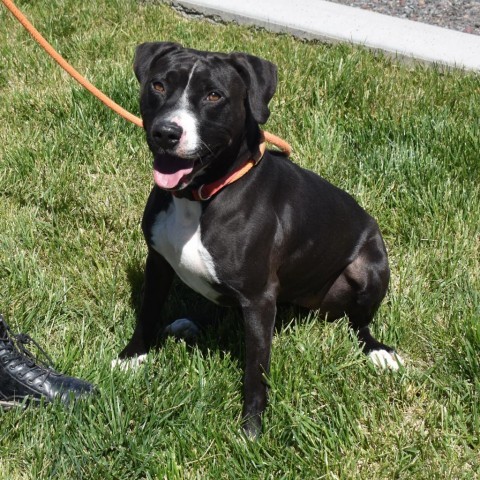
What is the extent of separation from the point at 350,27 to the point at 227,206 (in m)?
3.16

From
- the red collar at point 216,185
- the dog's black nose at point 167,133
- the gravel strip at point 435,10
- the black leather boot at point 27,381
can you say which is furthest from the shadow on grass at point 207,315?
the gravel strip at point 435,10

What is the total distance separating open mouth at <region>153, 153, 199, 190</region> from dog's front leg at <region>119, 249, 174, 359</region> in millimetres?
575

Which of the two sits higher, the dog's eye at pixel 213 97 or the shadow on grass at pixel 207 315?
the dog's eye at pixel 213 97

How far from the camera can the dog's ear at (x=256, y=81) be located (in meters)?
3.00

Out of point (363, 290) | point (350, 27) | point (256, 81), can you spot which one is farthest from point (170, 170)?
point (350, 27)

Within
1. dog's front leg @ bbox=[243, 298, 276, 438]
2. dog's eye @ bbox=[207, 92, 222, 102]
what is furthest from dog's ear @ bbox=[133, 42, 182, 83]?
dog's front leg @ bbox=[243, 298, 276, 438]

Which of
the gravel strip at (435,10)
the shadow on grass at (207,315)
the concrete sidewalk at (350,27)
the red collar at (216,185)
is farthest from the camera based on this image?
the gravel strip at (435,10)

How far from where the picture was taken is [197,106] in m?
2.91

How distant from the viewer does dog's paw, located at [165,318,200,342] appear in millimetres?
3600

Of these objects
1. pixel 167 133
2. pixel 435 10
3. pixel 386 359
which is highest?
pixel 167 133

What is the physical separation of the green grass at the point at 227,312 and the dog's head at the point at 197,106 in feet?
2.69

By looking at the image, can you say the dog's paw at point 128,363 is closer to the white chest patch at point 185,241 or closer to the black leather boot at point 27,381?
the black leather boot at point 27,381

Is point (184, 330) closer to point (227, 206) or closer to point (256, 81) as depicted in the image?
point (227, 206)

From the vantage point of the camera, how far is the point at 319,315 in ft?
12.2
